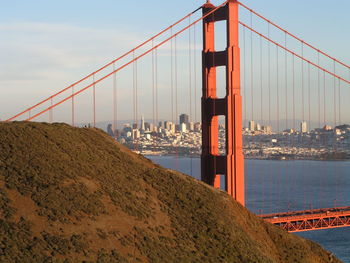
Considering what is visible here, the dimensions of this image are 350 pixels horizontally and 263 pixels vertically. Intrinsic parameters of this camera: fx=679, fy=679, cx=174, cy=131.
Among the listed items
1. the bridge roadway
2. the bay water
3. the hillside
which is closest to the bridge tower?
the hillside

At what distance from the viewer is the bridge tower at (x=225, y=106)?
101ft

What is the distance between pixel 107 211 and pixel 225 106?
38.1 feet

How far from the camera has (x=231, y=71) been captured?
101 feet

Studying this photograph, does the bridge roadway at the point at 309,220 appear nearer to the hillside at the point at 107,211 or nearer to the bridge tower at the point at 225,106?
the bridge tower at the point at 225,106

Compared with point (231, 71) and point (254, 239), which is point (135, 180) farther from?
point (231, 71)

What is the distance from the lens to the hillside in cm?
1864

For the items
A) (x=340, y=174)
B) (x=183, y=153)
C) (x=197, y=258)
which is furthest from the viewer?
(x=183, y=153)

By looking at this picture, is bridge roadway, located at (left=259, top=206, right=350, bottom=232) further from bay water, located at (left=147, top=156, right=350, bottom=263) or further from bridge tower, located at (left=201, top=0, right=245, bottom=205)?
bay water, located at (left=147, top=156, right=350, bottom=263)

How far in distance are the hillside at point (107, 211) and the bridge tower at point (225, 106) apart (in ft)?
11.8

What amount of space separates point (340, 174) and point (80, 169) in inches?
4036

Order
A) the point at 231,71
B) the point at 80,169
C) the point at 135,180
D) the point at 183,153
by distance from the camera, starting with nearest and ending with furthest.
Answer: the point at 80,169 → the point at 135,180 → the point at 231,71 → the point at 183,153

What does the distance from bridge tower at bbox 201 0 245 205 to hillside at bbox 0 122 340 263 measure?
3.61 metres

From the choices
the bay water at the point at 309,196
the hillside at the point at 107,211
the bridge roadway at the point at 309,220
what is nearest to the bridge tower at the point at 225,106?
the hillside at the point at 107,211

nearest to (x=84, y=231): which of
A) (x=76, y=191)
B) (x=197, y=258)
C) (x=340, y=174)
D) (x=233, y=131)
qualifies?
(x=76, y=191)
